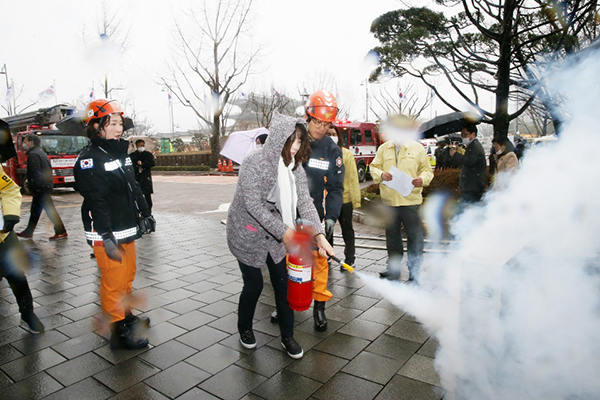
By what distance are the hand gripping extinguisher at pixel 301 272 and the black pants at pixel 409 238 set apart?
214cm

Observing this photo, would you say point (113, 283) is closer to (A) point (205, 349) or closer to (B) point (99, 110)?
(A) point (205, 349)

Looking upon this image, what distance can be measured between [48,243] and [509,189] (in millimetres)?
7794

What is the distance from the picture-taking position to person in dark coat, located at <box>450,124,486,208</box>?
618 cm

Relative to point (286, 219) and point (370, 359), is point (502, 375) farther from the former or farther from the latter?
point (286, 219)

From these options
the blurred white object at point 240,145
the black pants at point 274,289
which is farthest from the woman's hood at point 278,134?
the blurred white object at point 240,145

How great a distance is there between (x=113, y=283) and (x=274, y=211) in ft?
4.79

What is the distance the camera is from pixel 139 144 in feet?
26.9

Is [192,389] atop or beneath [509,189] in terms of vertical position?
beneath

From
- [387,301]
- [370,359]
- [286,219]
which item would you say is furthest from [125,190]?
[387,301]

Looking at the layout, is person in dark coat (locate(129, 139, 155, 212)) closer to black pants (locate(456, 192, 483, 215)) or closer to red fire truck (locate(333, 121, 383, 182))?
black pants (locate(456, 192, 483, 215))

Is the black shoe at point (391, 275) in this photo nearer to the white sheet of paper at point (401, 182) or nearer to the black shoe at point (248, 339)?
the white sheet of paper at point (401, 182)

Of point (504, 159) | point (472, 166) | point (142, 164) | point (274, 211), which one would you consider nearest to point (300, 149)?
point (274, 211)

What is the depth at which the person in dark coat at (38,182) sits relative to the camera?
7562 mm

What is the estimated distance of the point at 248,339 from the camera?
326cm
